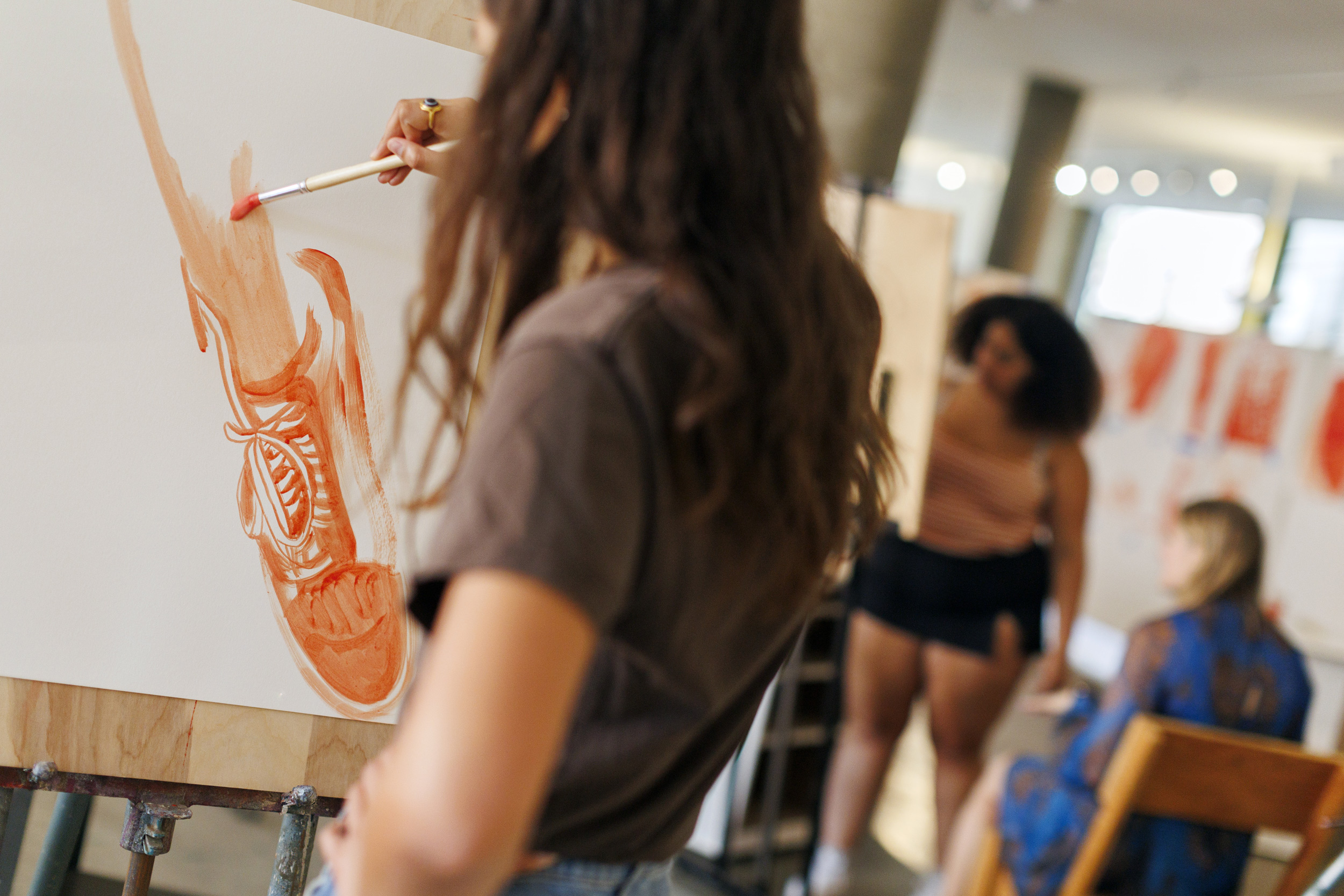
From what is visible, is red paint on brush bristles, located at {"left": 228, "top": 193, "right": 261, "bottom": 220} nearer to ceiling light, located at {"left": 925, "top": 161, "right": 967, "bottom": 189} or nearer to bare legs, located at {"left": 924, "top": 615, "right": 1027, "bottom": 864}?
bare legs, located at {"left": 924, "top": 615, "right": 1027, "bottom": 864}

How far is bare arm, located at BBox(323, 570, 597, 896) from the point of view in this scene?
487mm

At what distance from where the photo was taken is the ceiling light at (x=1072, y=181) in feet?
20.9

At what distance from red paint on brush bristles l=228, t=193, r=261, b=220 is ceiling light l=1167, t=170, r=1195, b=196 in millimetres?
6397

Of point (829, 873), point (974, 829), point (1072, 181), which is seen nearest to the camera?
point (974, 829)

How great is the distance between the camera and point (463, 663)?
0.49 m

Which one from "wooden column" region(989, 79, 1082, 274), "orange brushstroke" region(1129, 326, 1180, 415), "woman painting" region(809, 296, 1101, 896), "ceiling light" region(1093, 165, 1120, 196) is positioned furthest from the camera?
"ceiling light" region(1093, 165, 1120, 196)

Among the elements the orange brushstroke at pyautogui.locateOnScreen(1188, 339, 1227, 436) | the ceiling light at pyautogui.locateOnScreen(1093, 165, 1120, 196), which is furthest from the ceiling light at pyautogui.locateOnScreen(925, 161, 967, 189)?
the orange brushstroke at pyautogui.locateOnScreen(1188, 339, 1227, 436)

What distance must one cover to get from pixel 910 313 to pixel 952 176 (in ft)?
20.3

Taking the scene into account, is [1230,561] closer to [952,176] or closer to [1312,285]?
[1312,285]

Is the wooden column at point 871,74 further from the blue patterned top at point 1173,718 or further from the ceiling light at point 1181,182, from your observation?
the ceiling light at point 1181,182

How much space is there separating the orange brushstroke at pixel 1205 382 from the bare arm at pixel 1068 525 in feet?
5.49

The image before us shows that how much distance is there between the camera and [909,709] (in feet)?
8.23

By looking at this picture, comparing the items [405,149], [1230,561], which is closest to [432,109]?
[405,149]

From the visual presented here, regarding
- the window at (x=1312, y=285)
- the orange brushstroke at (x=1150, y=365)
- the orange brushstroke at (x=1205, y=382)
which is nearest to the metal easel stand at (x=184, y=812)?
the orange brushstroke at (x=1205, y=382)
